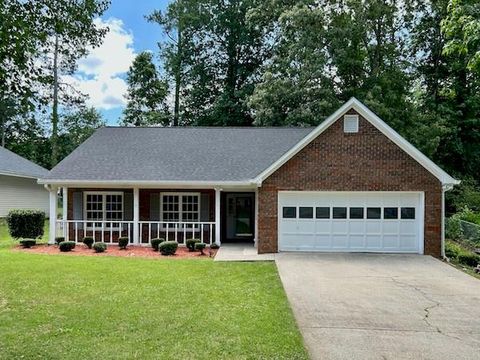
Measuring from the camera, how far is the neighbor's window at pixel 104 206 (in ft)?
54.5

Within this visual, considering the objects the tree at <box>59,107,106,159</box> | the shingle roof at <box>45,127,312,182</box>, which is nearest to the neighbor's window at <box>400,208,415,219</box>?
the shingle roof at <box>45,127,312,182</box>

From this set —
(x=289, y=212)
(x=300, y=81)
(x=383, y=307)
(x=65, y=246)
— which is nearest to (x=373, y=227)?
(x=289, y=212)

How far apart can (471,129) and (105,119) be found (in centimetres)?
3276

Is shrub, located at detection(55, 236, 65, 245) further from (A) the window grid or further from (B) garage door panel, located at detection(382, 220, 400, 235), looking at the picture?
(B) garage door panel, located at detection(382, 220, 400, 235)

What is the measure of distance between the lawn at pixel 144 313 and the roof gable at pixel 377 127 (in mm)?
3865

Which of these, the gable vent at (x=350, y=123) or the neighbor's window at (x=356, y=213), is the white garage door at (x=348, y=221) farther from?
the gable vent at (x=350, y=123)

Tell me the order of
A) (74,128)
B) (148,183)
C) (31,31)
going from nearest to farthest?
(31,31) → (148,183) → (74,128)

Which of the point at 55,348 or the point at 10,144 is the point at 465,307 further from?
the point at 10,144

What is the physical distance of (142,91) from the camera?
3734 cm

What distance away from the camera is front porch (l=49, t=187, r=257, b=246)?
52.2 feet

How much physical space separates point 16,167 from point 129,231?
14.0 meters

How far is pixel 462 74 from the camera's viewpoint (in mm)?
28297

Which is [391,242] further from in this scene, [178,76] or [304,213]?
[178,76]

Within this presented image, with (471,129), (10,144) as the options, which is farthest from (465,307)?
(10,144)
